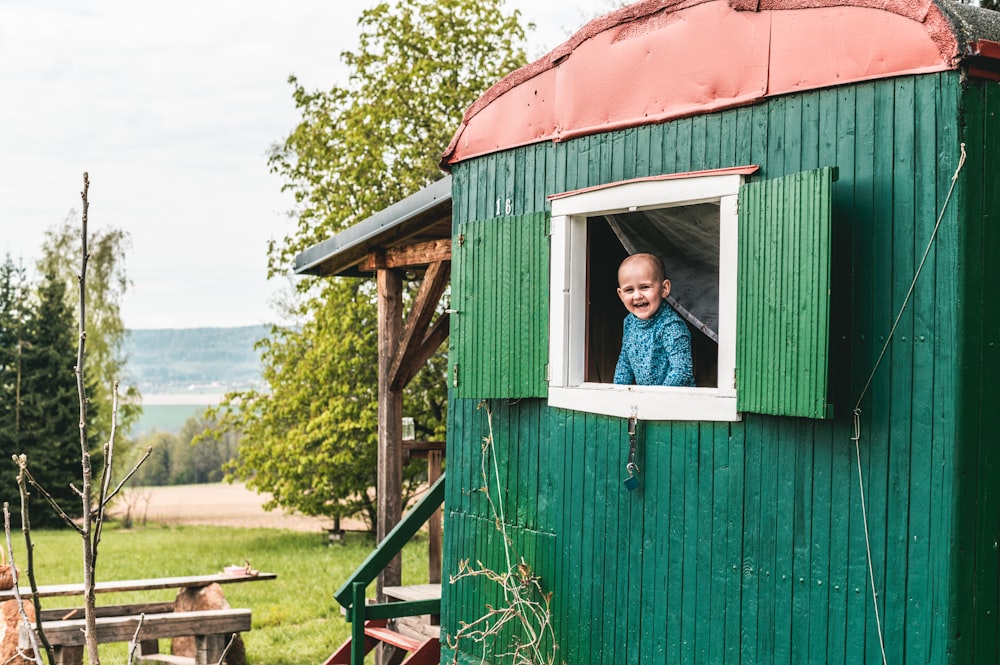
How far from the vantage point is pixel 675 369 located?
530 cm

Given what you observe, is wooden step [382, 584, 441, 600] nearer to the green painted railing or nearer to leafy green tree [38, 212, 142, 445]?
the green painted railing

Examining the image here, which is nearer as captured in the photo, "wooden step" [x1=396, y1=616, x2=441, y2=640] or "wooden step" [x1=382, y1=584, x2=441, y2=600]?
"wooden step" [x1=396, y1=616, x2=441, y2=640]

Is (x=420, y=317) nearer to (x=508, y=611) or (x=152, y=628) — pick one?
(x=508, y=611)

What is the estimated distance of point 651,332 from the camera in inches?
213

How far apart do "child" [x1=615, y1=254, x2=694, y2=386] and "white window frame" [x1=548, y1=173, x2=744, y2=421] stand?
204mm

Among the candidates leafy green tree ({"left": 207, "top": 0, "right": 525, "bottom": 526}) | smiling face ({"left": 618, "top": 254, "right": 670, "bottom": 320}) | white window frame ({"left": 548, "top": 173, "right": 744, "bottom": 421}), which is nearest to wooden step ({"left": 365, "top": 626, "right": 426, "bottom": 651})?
white window frame ({"left": 548, "top": 173, "right": 744, "bottom": 421})

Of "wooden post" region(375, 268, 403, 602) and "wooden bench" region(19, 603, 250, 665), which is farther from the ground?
"wooden post" region(375, 268, 403, 602)

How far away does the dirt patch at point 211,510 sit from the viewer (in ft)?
87.8

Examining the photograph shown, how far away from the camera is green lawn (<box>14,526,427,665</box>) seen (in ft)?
36.8

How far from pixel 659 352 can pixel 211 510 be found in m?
28.9

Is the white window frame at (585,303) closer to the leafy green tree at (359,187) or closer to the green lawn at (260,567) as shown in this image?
the green lawn at (260,567)

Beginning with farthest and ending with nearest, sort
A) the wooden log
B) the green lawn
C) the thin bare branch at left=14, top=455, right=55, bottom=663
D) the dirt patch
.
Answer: the dirt patch → the green lawn → the wooden log → the thin bare branch at left=14, top=455, right=55, bottom=663

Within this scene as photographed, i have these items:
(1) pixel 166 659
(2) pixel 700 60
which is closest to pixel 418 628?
(1) pixel 166 659

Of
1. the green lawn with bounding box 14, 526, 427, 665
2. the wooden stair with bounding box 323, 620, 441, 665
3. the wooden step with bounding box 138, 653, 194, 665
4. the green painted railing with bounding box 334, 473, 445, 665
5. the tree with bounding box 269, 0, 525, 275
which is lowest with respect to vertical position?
the green lawn with bounding box 14, 526, 427, 665
